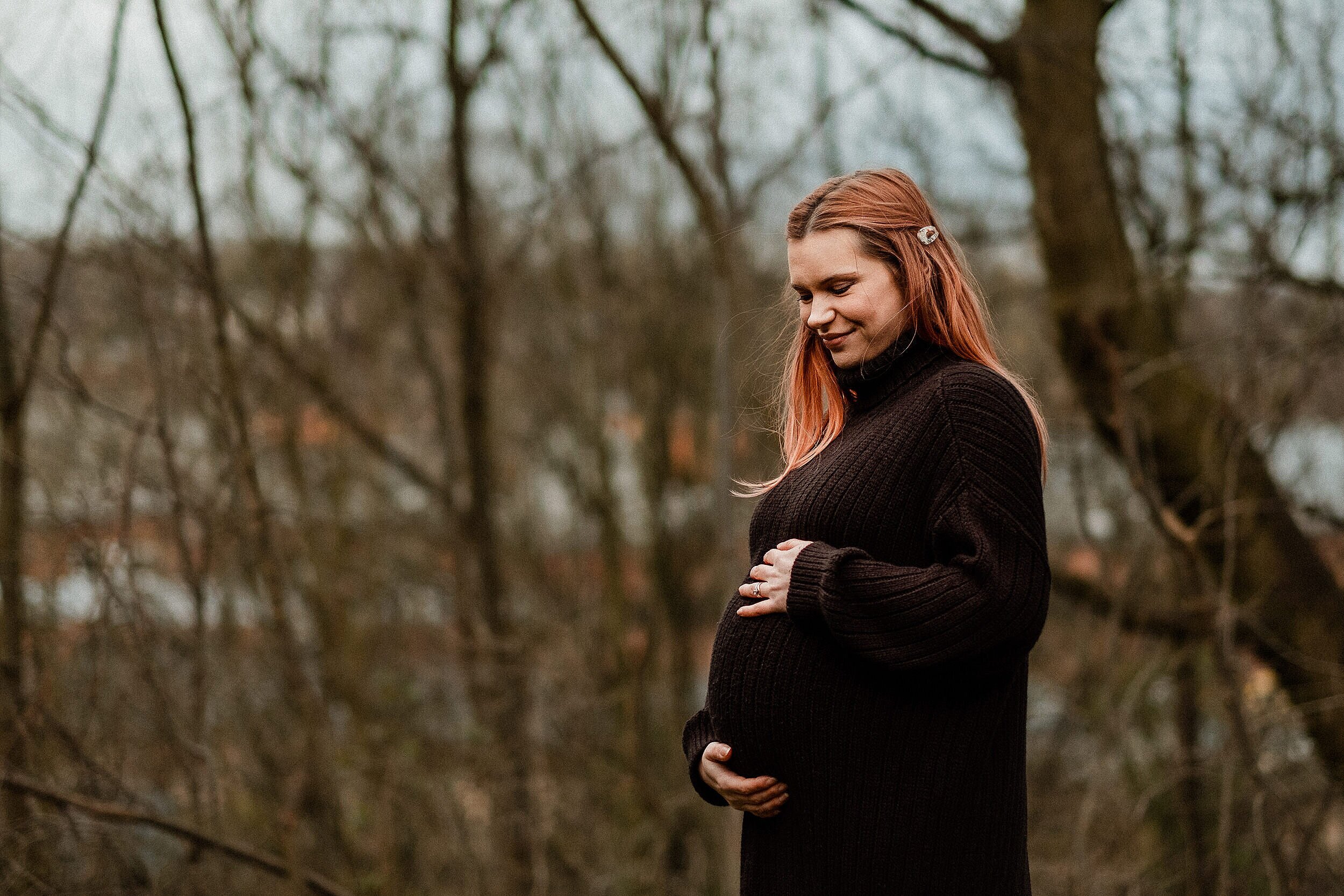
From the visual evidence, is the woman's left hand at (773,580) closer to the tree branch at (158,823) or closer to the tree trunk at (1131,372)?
the tree branch at (158,823)

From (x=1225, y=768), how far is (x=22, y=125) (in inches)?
170

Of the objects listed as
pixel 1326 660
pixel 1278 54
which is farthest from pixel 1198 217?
pixel 1326 660

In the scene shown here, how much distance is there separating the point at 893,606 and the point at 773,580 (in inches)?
9.0

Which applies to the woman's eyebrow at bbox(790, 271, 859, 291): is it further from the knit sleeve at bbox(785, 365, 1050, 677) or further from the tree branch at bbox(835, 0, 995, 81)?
the tree branch at bbox(835, 0, 995, 81)

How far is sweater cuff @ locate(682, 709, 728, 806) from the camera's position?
73.6 inches

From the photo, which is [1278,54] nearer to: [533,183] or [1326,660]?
[1326,660]

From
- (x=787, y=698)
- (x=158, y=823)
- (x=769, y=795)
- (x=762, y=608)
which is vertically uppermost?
(x=762, y=608)

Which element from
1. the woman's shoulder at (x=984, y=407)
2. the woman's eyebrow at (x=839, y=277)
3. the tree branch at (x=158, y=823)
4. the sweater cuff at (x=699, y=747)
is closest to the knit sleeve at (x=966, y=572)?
the woman's shoulder at (x=984, y=407)

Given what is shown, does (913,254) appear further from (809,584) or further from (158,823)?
(158,823)

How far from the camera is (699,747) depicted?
188 cm

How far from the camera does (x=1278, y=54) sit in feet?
13.4

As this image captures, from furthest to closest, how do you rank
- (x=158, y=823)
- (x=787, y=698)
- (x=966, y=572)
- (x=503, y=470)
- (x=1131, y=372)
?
1. (x=503, y=470)
2. (x=1131, y=372)
3. (x=158, y=823)
4. (x=787, y=698)
5. (x=966, y=572)

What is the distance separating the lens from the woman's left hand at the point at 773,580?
5.66 feet

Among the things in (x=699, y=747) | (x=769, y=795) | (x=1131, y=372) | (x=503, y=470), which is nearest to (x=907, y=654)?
(x=769, y=795)
